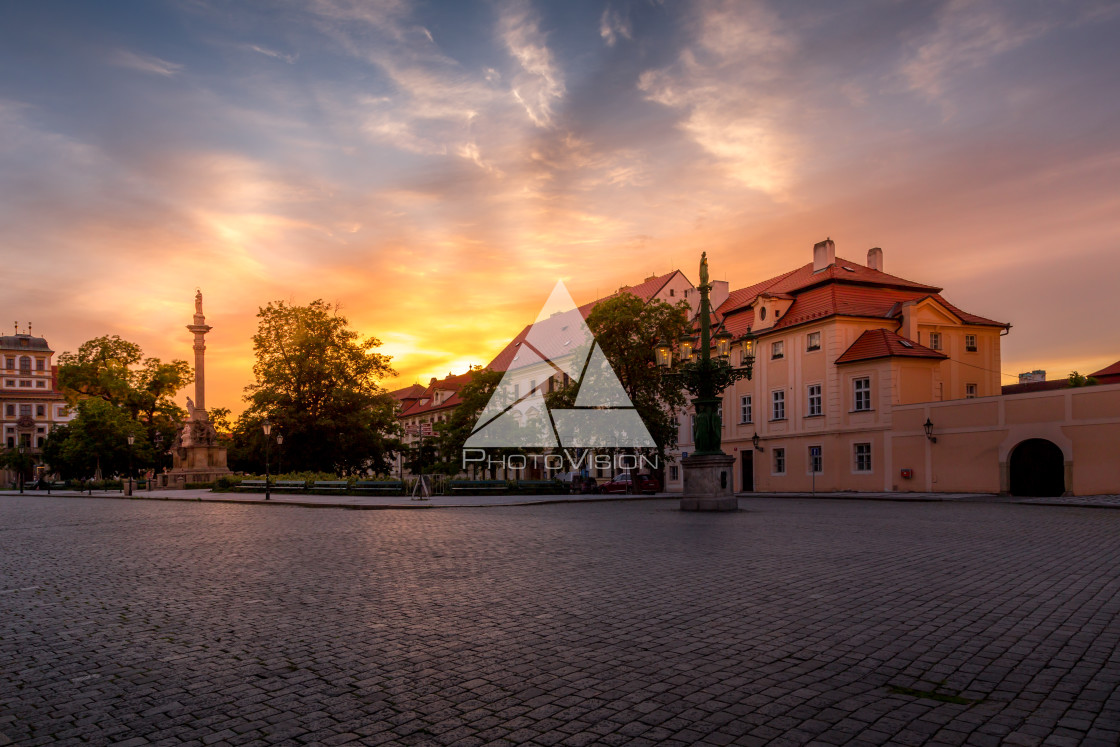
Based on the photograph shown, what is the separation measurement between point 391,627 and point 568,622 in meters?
1.57

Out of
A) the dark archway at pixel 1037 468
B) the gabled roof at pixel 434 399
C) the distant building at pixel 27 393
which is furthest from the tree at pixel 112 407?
the dark archway at pixel 1037 468

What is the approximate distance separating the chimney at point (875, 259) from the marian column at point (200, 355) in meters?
46.2

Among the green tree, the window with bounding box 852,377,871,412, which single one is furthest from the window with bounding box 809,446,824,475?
the green tree

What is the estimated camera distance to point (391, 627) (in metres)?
6.86

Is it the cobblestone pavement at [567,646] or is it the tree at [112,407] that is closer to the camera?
the cobblestone pavement at [567,646]

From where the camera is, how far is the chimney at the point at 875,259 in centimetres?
4994

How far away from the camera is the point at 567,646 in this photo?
6.09 m

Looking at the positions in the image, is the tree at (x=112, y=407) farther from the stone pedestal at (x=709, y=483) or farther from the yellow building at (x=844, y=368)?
the stone pedestal at (x=709, y=483)

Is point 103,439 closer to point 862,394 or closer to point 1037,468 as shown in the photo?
point 862,394

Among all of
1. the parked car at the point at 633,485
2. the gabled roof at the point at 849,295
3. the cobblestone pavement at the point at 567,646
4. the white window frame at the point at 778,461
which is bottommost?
the parked car at the point at 633,485

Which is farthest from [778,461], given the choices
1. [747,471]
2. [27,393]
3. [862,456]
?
[27,393]

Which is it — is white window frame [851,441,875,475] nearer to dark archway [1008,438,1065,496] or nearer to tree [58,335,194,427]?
dark archway [1008,438,1065,496]

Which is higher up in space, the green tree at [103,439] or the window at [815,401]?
the window at [815,401]

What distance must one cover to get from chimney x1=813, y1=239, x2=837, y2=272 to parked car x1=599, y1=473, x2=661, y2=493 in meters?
16.9
